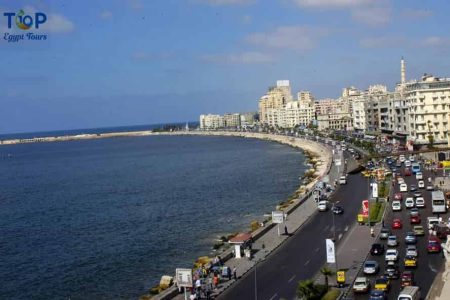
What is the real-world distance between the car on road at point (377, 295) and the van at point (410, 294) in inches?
24.0

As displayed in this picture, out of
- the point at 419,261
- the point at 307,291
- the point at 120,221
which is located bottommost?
the point at 120,221

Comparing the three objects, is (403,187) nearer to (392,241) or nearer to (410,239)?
(410,239)

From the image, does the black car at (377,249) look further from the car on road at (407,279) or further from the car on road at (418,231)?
the car on road at (407,279)

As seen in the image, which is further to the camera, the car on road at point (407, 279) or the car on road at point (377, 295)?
the car on road at point (407, 279)

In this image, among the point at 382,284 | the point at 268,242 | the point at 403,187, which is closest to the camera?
the point at 382,284

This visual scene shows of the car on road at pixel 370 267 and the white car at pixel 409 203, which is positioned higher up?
the white car at pixel 409 203

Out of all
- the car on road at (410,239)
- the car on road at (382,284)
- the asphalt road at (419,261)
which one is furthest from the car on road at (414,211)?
the car on road at (382,284)

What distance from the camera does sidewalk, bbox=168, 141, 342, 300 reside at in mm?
20508

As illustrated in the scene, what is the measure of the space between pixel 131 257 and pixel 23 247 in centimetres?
865

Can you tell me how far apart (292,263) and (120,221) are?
2168 cm

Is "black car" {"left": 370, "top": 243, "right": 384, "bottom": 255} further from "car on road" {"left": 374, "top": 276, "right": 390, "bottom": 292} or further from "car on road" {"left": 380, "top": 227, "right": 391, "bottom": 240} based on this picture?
"car on road" {"left": 374, "top": 276, "right": 390, "bottom": 292}

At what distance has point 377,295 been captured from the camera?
53.5 feet

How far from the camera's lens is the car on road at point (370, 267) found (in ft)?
63.9

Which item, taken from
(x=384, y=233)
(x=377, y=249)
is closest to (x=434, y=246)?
(x=377, y=249)
